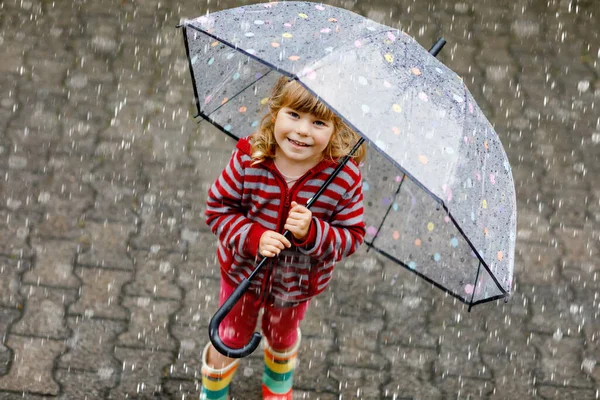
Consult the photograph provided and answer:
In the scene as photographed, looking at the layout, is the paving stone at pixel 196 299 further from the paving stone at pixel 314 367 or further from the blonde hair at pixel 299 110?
the blonde hair at pixel 299 110

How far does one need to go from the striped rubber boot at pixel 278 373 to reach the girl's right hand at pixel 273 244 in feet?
2.61

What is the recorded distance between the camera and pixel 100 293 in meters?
3.78

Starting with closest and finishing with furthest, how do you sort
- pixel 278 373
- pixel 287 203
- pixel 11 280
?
pixel 287 203
pixel 278 373
pixel 11 280

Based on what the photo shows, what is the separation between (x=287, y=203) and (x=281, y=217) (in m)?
0.06

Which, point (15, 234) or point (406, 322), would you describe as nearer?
point (406, 322)

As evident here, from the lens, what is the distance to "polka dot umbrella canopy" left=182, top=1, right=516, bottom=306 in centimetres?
217

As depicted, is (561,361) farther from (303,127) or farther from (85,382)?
(85,382)

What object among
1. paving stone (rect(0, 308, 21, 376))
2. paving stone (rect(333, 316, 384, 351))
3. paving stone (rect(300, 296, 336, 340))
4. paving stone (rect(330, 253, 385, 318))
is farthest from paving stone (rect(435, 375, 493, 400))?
paving stone (rect(0, 308, 21, 376))

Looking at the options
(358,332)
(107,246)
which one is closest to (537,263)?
(358,332)

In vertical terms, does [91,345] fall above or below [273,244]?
below

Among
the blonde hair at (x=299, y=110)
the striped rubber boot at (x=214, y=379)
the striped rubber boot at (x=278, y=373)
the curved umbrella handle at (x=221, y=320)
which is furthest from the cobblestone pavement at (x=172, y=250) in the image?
the blonde hair at (x=299, y=110)

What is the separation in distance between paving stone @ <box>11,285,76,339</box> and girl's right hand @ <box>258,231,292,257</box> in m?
1.51

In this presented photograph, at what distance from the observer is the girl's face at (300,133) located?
246 centimetres

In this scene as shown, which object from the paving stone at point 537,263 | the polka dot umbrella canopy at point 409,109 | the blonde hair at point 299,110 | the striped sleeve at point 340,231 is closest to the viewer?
the polka dot umbrella canopy at point 409,109
